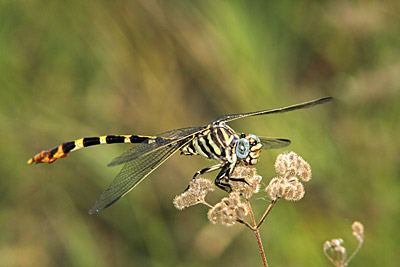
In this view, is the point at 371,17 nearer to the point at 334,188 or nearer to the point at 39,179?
the point at 334,188

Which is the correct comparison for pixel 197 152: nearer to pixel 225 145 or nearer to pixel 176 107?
pixel 225 145

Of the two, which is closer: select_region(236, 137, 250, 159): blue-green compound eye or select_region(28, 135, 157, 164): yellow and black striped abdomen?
select_region(236, 137, 250, 159): blue-green compound eye

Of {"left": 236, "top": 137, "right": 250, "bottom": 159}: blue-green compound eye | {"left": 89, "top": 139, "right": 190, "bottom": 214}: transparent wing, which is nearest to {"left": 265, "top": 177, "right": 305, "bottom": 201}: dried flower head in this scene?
{"left": 236, "top": 137, "right": 250, "bottom": 159}: blue-green compound eye

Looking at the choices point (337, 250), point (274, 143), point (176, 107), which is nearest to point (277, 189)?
point (337, 250)

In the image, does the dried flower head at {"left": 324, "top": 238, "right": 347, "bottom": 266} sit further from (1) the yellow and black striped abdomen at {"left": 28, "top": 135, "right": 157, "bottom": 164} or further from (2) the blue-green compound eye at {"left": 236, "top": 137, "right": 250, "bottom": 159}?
(1) the yellow and black striped abdomen at {"left": 28, "top": 135, "right": 157, "bottom": 164}

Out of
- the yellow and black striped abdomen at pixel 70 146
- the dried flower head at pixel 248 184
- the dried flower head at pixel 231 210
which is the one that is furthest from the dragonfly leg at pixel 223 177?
the yellow and black striped abdomen at pixel 70 146

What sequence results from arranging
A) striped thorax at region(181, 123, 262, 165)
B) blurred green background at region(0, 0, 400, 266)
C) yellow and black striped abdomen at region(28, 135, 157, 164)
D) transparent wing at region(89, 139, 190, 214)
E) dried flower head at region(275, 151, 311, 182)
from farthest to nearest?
1. blurred green background at region(0, 0, 400, 266)
2. yellow and black striped abdomen at region(28, 135, 157, 164)
3. striped thorax at region(181, 123, 262, 165)
4. transparent wing at region(89, 139, 190, 214)
5. dried flower head at region(275, 151, 311, 182)

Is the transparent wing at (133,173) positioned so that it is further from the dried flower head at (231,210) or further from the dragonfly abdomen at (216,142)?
the dried flower head at (231,210)

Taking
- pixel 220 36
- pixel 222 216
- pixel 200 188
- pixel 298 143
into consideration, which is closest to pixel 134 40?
pixel 220 36
